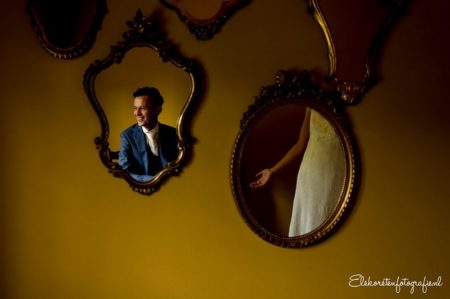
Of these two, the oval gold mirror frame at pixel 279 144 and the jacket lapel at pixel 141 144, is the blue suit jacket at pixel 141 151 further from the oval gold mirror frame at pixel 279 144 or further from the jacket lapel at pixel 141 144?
the oval gold mirror frame at pixel 279 144

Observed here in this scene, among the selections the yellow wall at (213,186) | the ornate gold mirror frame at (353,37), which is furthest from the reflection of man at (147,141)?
the ornate gold mirror frame at (353,37)

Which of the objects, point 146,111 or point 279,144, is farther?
point 146,111

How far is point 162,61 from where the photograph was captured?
2.19 metres

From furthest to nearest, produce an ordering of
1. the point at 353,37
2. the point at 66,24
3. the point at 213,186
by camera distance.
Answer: the point at 66,24 → the point at 213,186 → the point at 353,37

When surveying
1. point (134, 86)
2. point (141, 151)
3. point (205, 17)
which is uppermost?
point (205, 17)

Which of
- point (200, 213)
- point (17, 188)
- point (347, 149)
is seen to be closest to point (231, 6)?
point (347, 149)

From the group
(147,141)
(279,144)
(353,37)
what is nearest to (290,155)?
(279,144)

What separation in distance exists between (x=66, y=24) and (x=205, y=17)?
2.36ft

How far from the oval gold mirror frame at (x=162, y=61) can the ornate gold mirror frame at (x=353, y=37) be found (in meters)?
0.63

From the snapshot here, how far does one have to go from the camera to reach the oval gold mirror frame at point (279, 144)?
2012mm

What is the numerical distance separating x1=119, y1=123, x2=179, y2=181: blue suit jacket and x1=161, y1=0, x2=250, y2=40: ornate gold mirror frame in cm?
48

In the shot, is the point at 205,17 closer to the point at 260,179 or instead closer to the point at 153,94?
the point at 153,94

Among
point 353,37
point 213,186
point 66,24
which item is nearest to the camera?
point 353,37

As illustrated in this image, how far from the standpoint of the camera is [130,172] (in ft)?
7.37
